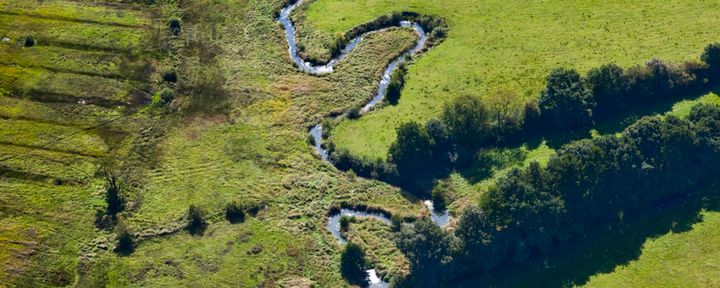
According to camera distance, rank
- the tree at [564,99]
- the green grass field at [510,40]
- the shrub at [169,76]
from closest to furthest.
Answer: the tree at [564,99] → the green grass field at [510,40] → the shrub at [169,76]

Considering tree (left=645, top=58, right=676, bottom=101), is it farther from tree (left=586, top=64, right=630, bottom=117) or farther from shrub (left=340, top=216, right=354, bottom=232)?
shrub (left=340, top=216, right=354, bottom=232)

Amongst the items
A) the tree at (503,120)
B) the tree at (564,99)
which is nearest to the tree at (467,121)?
the tree at (503,120)

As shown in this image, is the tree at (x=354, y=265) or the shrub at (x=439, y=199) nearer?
the tree at (x=354, y=265)

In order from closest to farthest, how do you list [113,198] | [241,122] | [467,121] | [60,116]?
[113,198] < [467,121] < [60,116] < [241,122]

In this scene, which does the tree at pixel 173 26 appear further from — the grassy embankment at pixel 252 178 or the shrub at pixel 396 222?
the shrub at pixel 396 222

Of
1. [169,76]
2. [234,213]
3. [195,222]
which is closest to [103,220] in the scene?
[195,222]

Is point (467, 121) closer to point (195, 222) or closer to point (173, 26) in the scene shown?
point (195, 222)
